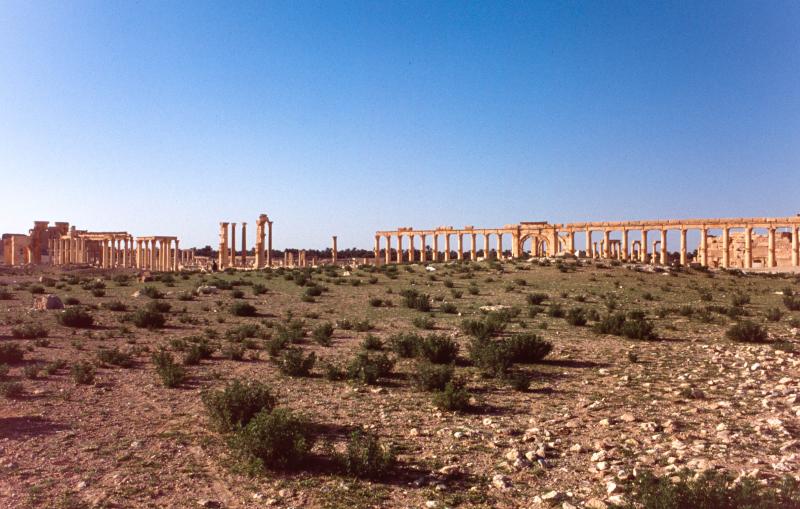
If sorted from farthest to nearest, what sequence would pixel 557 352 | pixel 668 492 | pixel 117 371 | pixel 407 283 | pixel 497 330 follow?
1. pixel 407 283
2. pixel 497 330
3. pixel 557 352
4. pixel 117 371
5. pixel 668 492

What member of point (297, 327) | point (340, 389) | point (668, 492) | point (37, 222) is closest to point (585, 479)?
point (668, 492)

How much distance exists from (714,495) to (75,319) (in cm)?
1918

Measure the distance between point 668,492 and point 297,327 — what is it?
1348 cm

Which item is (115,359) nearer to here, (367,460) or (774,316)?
(367,460)

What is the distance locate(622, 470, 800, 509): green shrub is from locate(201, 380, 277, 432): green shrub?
209 inches

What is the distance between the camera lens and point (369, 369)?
11477mm

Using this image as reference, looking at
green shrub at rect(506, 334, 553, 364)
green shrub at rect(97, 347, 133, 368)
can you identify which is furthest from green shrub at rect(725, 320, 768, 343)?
green shrub at rect(97, 347, 133, 368)

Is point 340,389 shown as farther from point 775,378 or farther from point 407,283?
point 407,283

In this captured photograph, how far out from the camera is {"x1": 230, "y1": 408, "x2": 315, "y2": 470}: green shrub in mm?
7152

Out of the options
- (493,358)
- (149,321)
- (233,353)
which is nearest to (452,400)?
(493,358)

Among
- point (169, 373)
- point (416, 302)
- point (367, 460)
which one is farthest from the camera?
point (416, 302)

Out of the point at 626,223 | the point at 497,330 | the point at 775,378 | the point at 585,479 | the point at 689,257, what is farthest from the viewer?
the point at 689,257

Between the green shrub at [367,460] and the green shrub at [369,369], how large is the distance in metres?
4.13

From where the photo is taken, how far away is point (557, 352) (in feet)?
46.5
